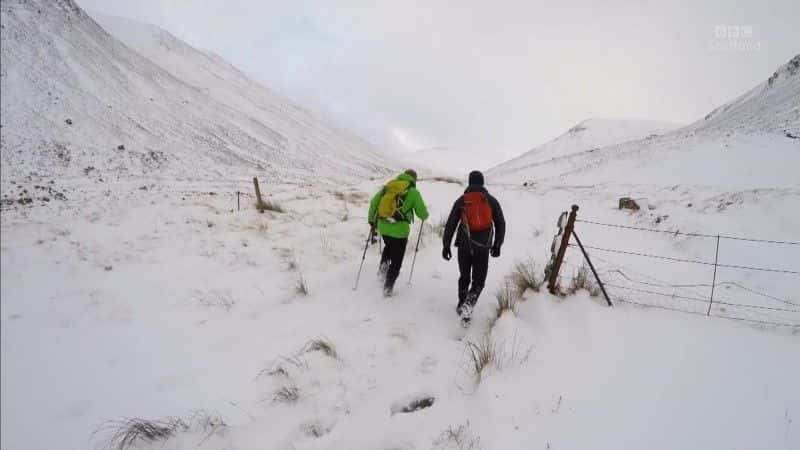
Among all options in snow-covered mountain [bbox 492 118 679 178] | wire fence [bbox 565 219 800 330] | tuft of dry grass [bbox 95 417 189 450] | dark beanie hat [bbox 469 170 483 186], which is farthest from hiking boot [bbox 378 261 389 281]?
snow-covered mountain [bbox 492 118 679 178]

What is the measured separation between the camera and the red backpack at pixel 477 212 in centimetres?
406

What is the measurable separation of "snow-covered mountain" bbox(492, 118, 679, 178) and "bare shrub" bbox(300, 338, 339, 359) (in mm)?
62294

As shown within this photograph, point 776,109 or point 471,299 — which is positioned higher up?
point 776,109

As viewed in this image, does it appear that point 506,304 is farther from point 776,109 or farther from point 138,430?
point 776,109

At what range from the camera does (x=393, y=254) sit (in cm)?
470

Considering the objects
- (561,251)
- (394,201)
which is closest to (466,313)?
(561,251)

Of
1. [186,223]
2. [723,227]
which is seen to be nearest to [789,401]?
[186,223]

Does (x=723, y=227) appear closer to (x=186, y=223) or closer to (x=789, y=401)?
(x=789, y=401)

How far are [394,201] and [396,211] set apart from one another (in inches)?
5.2

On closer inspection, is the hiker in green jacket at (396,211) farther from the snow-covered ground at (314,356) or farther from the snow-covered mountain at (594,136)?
the snow-covered mountain at (594,136)

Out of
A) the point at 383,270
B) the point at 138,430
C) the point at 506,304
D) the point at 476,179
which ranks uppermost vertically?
the point at 476,179

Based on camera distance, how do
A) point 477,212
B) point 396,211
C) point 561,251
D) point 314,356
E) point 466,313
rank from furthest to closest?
1. point 396,211
2. point 561,251
3. point 466,313
4. point 477,212
5. point 314,356

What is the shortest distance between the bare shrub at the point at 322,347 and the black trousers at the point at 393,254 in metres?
1.41

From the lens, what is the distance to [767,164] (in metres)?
14.2
